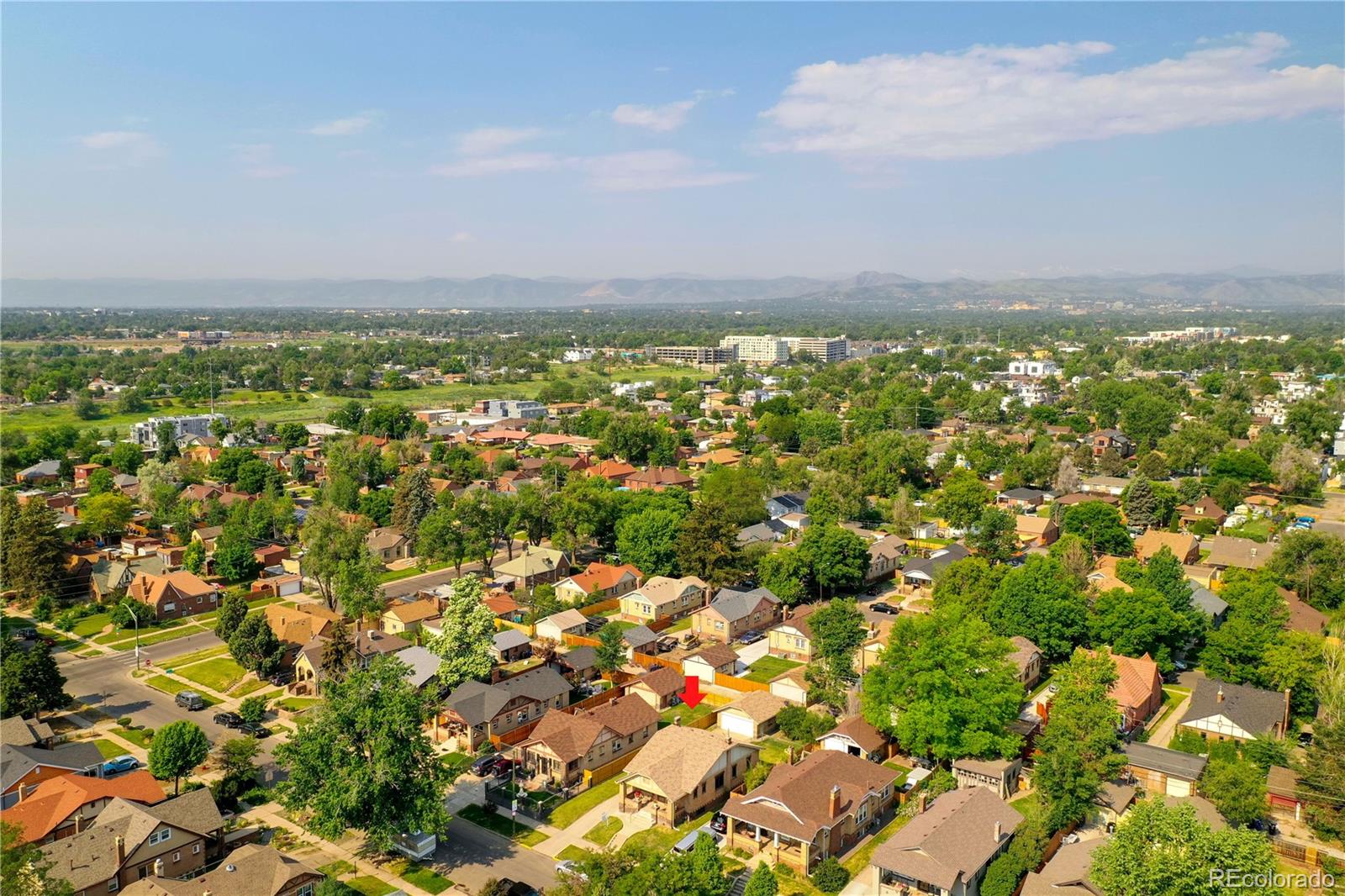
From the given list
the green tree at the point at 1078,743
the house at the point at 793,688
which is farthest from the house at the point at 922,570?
the green tree at the point at 1078,743

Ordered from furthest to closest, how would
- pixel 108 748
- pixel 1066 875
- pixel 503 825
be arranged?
pixel 108 748 → pixel 503 825 → pixel 1066 875

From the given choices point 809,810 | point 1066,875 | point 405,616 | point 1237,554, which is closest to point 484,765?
point 809,810

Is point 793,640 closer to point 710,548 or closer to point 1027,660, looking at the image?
point 710,548

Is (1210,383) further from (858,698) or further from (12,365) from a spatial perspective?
(12,365)

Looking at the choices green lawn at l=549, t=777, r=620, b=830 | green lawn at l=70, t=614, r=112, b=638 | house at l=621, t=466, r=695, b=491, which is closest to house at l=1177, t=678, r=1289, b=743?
green lawn at l=549, t=777, r=620, b=830

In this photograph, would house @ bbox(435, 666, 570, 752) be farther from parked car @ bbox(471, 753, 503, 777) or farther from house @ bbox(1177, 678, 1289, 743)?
house @ bbox(1177, 678, 1289, 743)

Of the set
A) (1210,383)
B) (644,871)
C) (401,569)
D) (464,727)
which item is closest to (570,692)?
(464,727)
